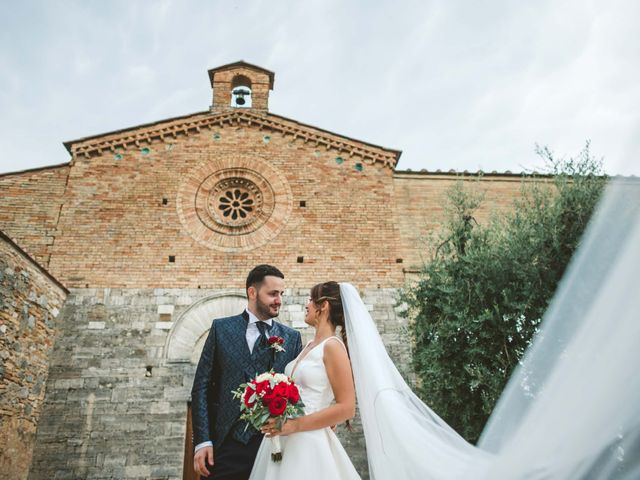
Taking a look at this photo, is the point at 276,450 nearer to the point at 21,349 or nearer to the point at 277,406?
the point at 277,406

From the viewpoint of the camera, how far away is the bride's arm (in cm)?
302

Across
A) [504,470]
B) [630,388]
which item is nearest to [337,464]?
[504,470]

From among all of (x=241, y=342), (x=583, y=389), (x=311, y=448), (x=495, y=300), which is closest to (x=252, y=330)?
(x=241, y=342)

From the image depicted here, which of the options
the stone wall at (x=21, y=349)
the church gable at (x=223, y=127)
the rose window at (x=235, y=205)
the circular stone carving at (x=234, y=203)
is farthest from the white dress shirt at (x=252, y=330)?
the church gable at (x=223, y=127)

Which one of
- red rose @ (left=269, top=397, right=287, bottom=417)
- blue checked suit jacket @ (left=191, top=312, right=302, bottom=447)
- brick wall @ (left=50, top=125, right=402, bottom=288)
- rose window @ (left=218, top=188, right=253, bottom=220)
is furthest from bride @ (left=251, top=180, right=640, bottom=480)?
rose window @ (left=218, top=188, right=253, bottom=220)

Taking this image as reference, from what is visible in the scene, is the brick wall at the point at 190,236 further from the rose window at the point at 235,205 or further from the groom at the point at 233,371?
the groom at the point at 233,371

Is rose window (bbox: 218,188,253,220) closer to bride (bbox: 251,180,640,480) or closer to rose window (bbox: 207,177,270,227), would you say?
rose window (bbox: 207,177,270,227)

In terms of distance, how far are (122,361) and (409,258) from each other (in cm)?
606

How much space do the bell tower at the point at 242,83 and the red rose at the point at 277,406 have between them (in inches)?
403

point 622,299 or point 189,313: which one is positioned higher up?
point 189,313

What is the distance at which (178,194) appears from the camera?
10.9 metres

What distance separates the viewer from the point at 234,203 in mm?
11148

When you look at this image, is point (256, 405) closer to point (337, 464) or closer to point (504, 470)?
point (337, 464)

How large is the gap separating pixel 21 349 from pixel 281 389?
7.06 metres
